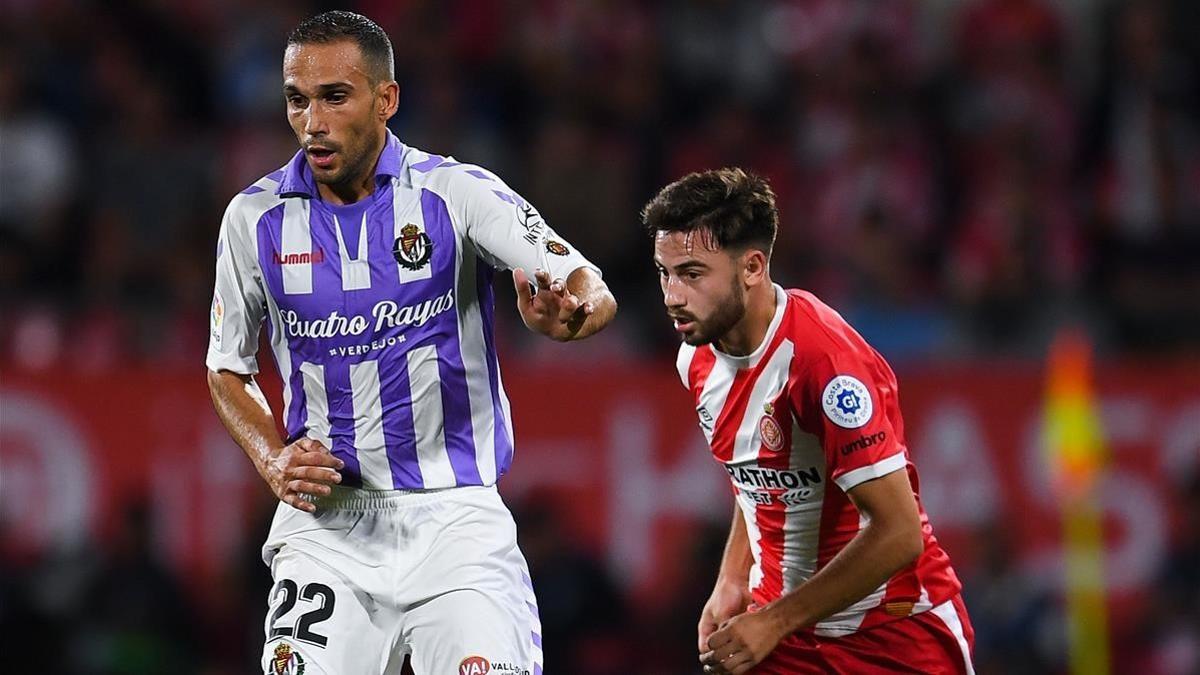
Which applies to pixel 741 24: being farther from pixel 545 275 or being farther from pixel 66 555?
pixel 545 275

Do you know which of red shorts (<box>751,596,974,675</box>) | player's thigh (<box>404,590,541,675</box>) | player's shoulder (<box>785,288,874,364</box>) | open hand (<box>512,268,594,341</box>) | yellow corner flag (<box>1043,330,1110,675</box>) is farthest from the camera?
yellow corner flag (<box>1043,330,1110,675</box>)

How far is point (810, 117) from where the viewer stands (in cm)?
1208

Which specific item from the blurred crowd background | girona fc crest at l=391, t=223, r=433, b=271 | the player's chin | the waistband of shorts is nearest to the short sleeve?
the waistband of shorts

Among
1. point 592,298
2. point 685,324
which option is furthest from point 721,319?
point 592,298

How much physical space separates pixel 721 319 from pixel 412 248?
0.90 m

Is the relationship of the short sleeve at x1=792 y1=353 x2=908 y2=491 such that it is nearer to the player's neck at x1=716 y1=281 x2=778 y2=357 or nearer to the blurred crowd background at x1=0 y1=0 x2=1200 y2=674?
the player's neck at x1=716 y1=281 x2=778 y2=357

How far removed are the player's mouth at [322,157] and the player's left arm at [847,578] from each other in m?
1.71

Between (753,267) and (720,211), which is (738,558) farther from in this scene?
(720,211)

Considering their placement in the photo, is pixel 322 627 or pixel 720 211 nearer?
pixel 322 627

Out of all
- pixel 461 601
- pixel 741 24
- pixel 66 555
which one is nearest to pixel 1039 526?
pixel 741 24

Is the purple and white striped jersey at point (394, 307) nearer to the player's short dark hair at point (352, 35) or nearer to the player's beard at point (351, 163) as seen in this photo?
the player's beard at point (351, 163)

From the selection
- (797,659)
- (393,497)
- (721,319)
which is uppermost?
(721,319)

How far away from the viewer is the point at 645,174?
11.6 metres

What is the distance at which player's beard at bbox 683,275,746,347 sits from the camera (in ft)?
17.6
